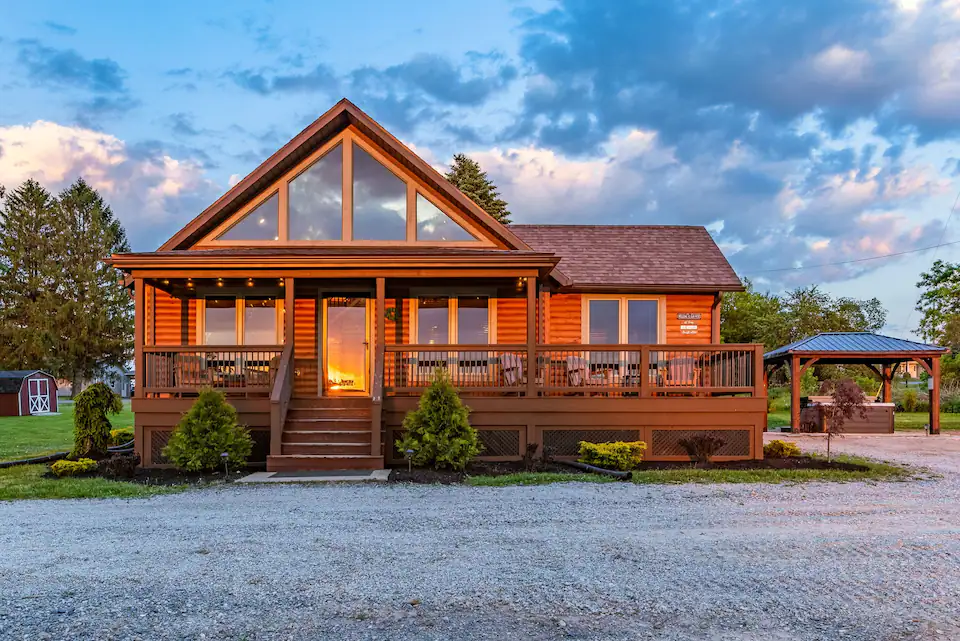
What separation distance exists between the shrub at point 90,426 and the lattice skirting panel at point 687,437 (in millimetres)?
9711

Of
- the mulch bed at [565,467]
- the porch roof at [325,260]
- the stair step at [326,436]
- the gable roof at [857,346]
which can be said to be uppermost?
the porch roof at [325,260]

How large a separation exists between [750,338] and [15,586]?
42.9 meters

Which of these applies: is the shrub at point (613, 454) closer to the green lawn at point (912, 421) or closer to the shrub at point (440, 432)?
the shrub at point (440, 432)

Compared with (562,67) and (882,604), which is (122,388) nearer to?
(562,67)

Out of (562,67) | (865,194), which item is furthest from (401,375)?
(865,194)

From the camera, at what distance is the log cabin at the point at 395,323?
442 inches

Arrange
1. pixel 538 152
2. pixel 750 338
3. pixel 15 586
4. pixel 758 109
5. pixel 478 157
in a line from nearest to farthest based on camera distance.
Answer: pixel 15 586
pixel 758 109
pixel 538 152
pixel 750 338
pixel 478 157

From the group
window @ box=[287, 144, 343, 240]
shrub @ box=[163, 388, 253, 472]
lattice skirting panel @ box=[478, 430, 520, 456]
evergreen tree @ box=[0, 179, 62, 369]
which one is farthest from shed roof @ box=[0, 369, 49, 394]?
lattice skirting panel @ box=[478, 430, 520, 456]

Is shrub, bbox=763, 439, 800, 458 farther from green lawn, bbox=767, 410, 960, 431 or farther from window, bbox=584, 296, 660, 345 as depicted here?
green lawn, bbox=767, 410, 960, 431

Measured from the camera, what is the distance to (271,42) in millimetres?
20969

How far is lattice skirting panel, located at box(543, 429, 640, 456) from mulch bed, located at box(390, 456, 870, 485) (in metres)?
0.55

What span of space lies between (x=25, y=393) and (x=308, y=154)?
972 inches

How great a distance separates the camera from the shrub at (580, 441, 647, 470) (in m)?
10.3

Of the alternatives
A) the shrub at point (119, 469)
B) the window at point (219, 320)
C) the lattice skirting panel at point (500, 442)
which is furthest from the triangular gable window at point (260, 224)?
the lattice skirting panel at point (500, 442)
